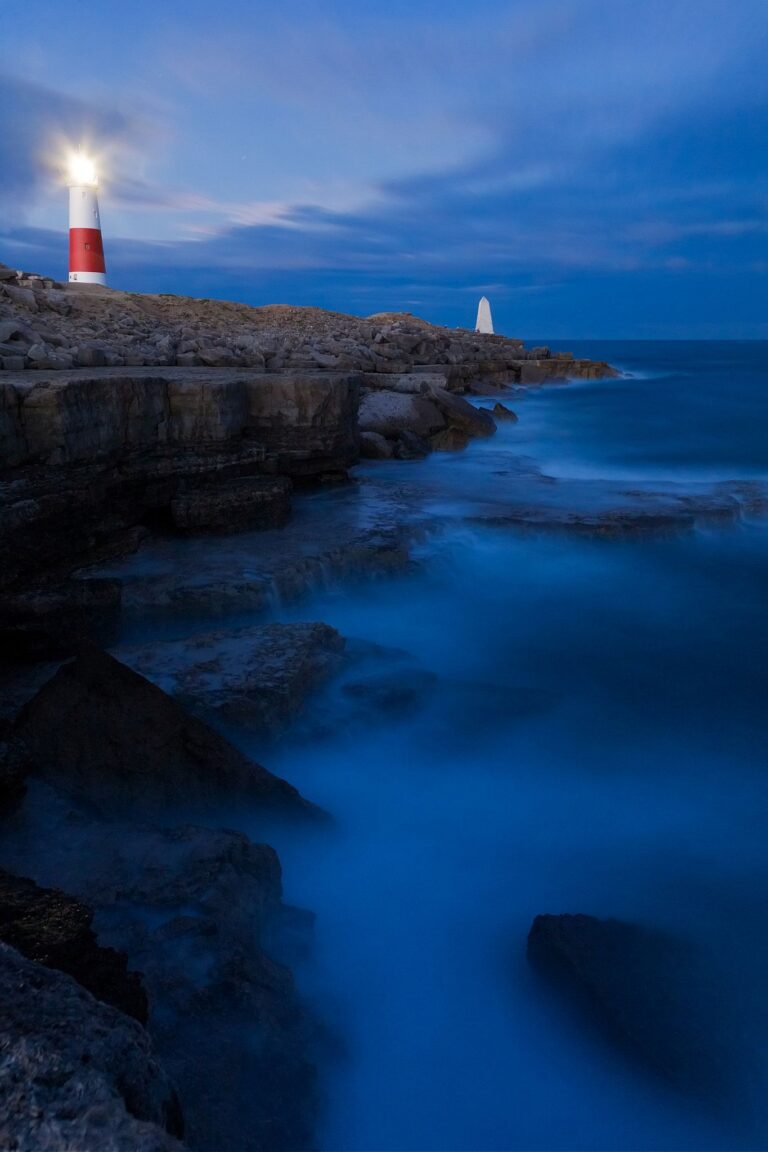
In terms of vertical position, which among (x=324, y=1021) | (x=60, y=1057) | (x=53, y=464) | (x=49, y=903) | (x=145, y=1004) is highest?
(x=53, y=464)

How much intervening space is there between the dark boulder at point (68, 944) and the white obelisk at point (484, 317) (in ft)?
224

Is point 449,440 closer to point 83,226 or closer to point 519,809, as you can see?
point 519,809

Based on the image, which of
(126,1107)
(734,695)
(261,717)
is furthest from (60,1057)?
(734,695)

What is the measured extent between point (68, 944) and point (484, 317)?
69.3 m

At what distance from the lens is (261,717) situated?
4531 millimetres

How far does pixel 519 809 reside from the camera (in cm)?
429

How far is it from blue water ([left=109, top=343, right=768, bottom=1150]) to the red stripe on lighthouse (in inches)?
898

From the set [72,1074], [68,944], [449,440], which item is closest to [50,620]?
[68,944]

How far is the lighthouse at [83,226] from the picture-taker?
27.0 m

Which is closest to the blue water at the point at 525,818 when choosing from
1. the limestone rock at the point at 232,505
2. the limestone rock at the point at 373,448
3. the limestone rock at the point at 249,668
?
the limestone rock at the point at 249,668

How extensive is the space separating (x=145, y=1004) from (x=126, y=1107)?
673 mm

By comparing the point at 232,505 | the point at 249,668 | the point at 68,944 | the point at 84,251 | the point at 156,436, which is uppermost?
the point at 84,251

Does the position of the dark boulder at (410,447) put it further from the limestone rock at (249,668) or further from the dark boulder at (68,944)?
the dark boulder at (68,944)

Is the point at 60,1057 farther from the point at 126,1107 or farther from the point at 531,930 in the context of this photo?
the point at 531,930
